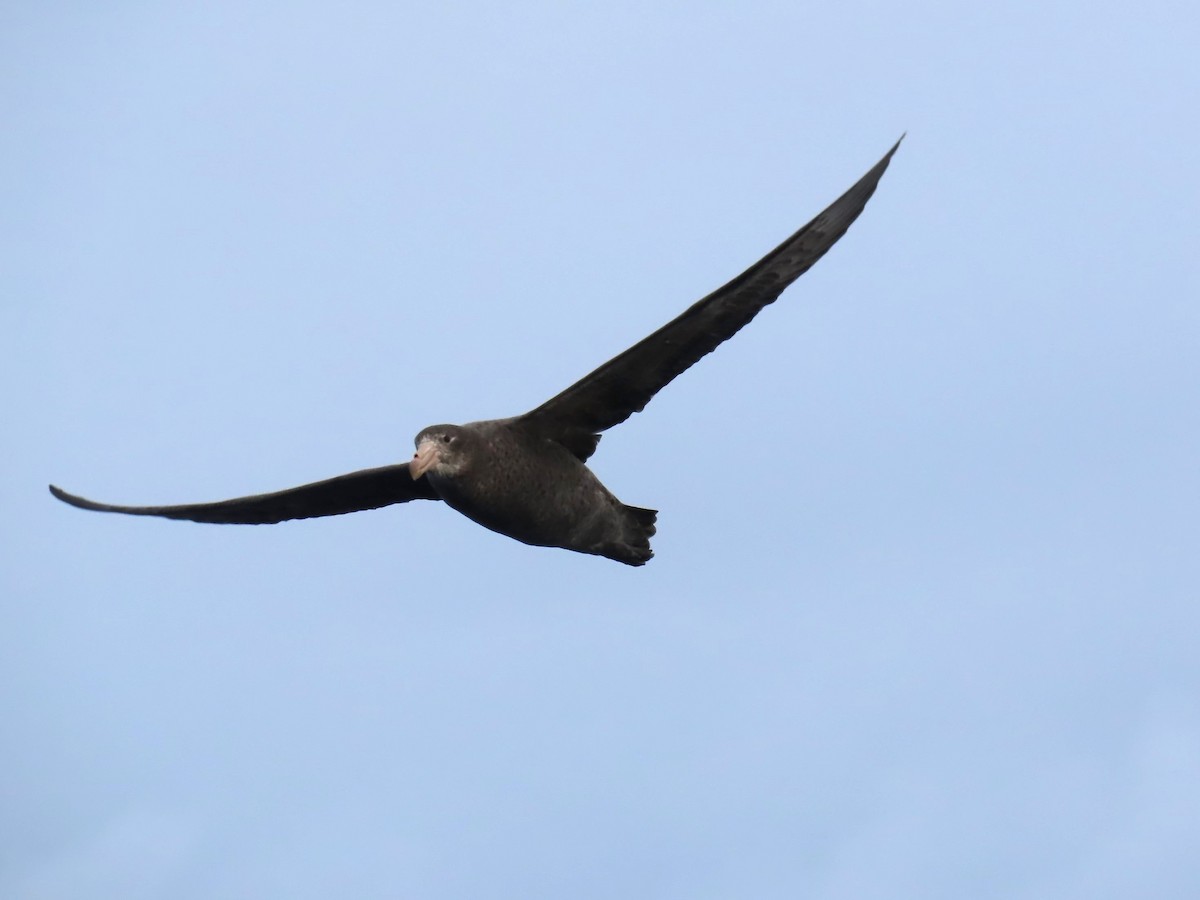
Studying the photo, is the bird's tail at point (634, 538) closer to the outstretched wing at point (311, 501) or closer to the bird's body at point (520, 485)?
the bird's body at point (520, 485)

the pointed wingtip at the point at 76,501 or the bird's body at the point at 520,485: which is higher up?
the pointed wingtip at the point at 76,501

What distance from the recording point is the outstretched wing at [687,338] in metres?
13.4

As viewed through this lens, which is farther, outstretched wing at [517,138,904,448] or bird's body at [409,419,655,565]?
A: bird's body at [409,419,655,565]

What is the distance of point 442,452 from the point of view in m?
13.9

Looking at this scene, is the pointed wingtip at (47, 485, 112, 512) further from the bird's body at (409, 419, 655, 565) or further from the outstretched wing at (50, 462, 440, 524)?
the bird's body at (409, 419, 655, 565)

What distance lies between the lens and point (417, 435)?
46.6 feet

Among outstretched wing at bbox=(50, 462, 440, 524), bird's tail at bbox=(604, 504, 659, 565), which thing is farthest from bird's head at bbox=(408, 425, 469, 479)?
bird's tail at bbox=(604, 504, 659, 565)

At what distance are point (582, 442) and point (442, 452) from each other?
136 cm

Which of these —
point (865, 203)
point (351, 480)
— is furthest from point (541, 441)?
point (865, 203)

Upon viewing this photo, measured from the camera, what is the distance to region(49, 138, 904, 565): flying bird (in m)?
13.6

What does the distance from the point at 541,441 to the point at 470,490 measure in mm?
871

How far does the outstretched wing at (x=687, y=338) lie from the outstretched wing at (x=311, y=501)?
4.82 ft

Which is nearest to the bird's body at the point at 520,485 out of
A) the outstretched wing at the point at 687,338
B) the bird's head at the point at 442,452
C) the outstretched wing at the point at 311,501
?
the bird's head at the point at 442,452

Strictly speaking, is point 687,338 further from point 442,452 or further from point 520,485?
point 442,452
